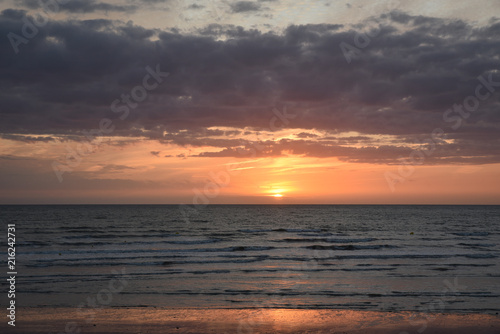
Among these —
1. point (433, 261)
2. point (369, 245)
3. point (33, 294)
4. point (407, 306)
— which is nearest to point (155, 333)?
point (33, 294)

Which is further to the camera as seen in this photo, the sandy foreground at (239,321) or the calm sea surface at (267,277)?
the calm sea surface at (267,277)

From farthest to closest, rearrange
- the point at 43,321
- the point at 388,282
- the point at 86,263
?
the point at 86,263, the point at 388,282, the point at 43,321

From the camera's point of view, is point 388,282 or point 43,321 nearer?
point 43,321

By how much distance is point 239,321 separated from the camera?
13.2 m

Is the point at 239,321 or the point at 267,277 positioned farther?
the point at 267,277

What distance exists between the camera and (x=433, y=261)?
27641 mm

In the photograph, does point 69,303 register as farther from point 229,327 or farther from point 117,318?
point 229,327

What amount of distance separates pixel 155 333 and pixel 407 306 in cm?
914

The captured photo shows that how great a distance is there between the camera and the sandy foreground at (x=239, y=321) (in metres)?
12.3

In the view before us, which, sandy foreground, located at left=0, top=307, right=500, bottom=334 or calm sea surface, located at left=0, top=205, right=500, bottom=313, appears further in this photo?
calm sea surface, located at left=0, top=205, right=500, bottom=313

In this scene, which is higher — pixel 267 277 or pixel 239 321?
pixel 239 321

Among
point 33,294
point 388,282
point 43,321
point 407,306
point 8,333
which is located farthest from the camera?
point 388,282

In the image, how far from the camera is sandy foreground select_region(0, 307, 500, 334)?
40.3 ft

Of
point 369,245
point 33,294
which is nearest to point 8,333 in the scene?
point 33,294
